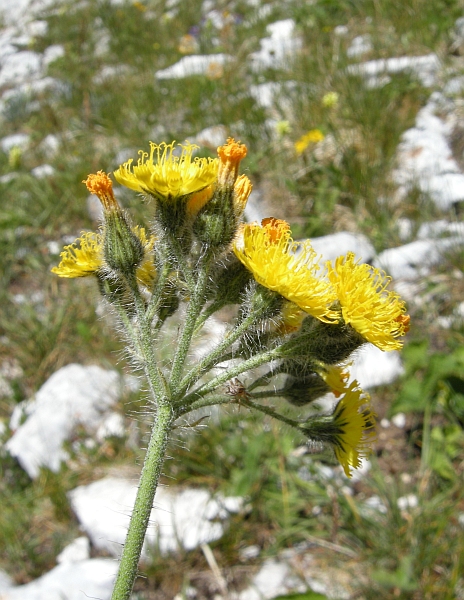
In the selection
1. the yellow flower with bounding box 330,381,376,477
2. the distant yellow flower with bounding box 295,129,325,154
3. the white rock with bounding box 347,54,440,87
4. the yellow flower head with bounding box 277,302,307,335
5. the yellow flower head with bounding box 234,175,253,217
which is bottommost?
the distant yellow flower with bounding box 295,129,325,154

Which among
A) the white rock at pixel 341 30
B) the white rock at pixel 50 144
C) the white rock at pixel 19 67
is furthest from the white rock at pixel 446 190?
the white rock at pixel 19 67

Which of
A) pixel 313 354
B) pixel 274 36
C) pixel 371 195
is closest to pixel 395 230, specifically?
pixel 371 195

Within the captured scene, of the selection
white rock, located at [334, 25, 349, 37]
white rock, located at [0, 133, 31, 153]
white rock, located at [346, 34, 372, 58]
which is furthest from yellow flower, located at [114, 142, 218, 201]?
white rock, located at [0, 133, 31, 153]

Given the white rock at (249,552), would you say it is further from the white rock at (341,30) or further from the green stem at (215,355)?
the white rock at (341,30)

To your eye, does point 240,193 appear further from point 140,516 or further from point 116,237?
point 140,516

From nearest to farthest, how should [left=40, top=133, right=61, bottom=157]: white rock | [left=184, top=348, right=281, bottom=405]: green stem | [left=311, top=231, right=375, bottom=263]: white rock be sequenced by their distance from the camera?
[left=184, top=348, right=281, bottom=405]: green stem < [left=311, top=231, right=375, bottom=263]: white rock < [left=40, top=133, right=61, bottom=157]: white rock

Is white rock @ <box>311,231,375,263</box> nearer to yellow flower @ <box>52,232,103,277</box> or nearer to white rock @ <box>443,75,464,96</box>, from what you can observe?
white rock @ <box>443,75,464,96</box>

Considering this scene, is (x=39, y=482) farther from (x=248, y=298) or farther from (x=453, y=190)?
(x=453, y=190)
